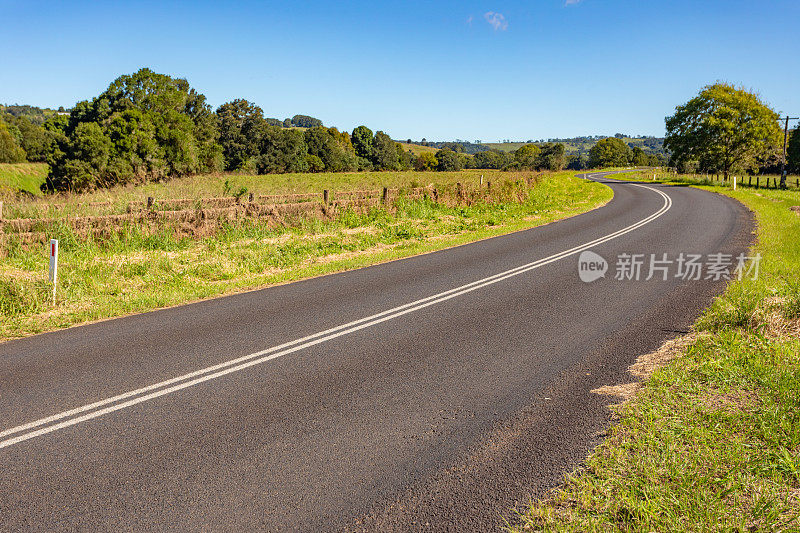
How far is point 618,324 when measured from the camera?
24.5 feet

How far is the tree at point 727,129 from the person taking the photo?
5219 cm

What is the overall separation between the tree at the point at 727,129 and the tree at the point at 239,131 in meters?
58.1

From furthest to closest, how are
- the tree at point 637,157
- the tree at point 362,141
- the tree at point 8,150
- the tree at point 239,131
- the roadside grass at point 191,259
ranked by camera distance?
the tree at point 637,157, the tree at point 362,141, the tree at point 239,131, the tree at point 8,150, the roadside grass at point 191,259

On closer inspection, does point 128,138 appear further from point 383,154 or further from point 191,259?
point 383,154

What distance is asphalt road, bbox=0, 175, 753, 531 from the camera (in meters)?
3.46

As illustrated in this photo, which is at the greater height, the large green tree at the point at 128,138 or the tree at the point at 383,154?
the tree at the point at 383,154

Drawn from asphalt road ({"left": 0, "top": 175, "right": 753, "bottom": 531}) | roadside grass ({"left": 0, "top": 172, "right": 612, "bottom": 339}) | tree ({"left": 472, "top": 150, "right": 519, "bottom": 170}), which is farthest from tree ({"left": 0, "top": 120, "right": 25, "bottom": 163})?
tree ({"left": 472, "top": 150, "right": 519, "bottom": 170})

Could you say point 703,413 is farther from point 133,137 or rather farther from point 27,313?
point 133,137

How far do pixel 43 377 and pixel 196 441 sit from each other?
2619mm

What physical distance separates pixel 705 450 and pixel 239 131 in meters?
80.2

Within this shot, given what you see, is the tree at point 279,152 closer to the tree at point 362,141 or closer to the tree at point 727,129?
the tree at point 362,141

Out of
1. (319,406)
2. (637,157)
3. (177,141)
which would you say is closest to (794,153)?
(637,157)

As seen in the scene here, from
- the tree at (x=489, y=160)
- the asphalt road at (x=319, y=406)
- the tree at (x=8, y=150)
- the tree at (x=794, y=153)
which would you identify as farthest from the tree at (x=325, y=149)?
the asphalt road at (x=319, y=406)

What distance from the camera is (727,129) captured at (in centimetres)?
5188
